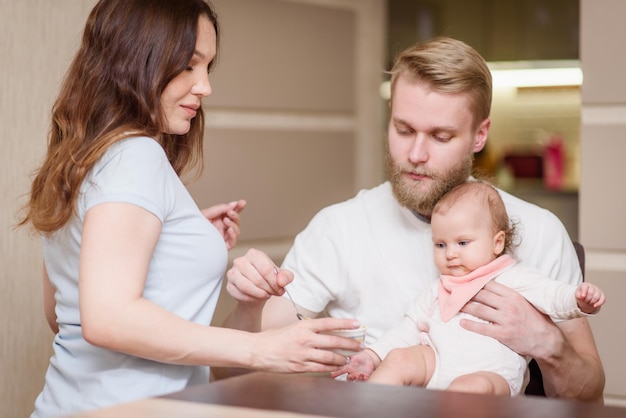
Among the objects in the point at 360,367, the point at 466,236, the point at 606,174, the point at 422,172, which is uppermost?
the point at 422,172

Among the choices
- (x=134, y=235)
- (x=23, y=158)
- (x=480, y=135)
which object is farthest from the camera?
(x=23, y=158)

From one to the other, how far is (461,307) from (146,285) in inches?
28.6

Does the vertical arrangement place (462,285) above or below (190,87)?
below

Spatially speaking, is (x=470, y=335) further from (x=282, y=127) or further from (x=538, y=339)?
(x=282, y=127)

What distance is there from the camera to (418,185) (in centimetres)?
221

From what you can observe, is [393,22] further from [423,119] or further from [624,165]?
[423,119]

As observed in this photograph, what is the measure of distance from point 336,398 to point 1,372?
62.6 inches

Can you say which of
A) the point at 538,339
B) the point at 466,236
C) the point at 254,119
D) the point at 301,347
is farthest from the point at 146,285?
the point at 254,119

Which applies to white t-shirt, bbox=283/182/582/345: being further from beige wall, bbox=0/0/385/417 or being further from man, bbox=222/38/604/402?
beige wall, bbox=0/0/385/417

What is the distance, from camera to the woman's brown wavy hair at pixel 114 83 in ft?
5.73

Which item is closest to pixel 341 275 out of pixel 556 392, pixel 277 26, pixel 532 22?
pixel 556 392

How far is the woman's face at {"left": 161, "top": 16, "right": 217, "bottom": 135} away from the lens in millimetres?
1843

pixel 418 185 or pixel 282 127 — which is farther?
pixel 282 127

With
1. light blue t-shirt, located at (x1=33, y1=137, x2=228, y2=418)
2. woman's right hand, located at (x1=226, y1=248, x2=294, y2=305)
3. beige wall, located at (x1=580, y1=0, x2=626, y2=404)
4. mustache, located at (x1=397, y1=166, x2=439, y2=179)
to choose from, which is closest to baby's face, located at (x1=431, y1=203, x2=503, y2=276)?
mustache, located at (x1=397, y1=166, x2=439, y2=179)
